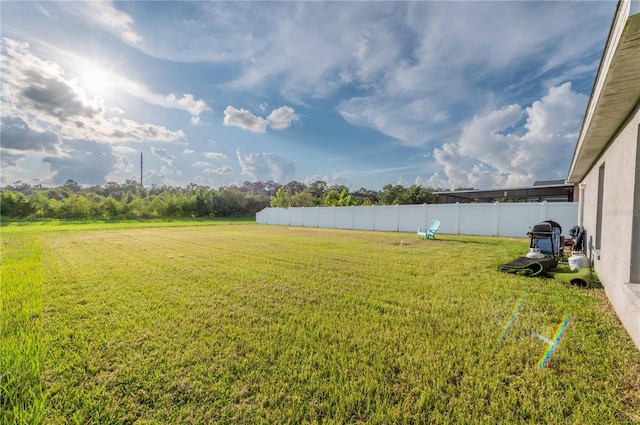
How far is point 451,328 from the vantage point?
2857 millimetres

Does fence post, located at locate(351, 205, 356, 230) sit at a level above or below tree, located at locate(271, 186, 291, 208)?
below

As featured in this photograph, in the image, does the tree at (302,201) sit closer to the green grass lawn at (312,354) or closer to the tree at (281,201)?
the tree at (281,201)

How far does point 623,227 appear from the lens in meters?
3.16

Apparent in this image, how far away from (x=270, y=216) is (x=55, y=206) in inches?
1173

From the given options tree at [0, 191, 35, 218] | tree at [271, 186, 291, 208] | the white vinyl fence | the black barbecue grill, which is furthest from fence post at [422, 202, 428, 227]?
tree at [0, 191, 35, 218]

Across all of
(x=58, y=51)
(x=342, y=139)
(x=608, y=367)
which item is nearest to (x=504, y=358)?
(x=608, y=367)

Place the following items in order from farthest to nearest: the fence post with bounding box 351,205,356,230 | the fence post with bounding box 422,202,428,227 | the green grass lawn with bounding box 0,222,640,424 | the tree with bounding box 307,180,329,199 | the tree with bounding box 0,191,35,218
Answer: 1. the tree with bounding box 307,180,329,199
2. the tree with bounding box 0,191,35,218
3. the fence post with bounding box 351,205,356,230
4. the fence post with bounding box 422,202,428,227
5. the green grass lawn with bounding box 0,222,640,424

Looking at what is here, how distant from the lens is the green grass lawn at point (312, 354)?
1.71 m

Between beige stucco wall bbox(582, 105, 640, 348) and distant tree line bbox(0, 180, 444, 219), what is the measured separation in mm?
25293

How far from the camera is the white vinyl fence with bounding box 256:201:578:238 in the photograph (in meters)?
11.1

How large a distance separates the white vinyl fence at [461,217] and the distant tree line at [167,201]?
8663 mm

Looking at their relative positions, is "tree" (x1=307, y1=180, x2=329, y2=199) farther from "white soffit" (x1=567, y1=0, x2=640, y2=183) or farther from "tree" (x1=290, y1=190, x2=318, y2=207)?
"white soffit" (x1=567, y1=0, x2=640, y2=183)

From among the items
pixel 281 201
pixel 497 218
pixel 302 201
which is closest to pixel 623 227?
pixel 497 218

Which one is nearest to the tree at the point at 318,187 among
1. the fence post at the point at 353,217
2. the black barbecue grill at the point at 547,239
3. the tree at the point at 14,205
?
the fence post at the point at 353,217
